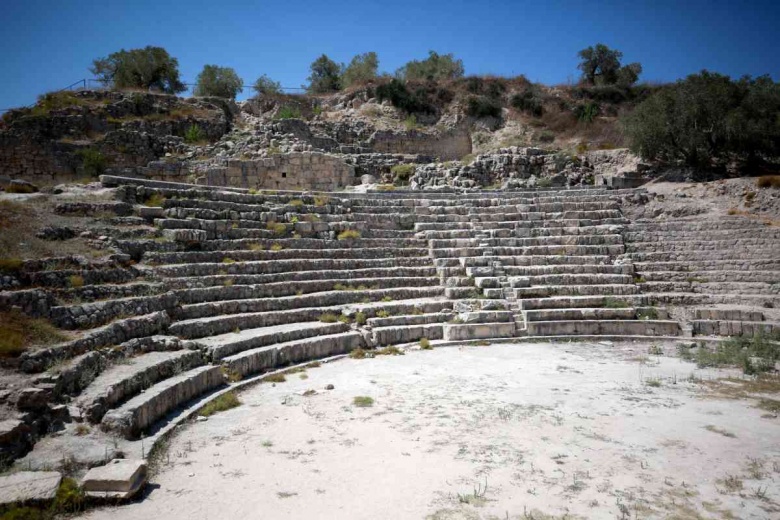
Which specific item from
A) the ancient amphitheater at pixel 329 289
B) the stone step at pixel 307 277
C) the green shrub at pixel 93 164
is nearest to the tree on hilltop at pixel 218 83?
the green shrub at pixel 93 164

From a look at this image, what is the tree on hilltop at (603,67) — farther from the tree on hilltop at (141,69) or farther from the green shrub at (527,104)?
the tree on hilltop at (141,69)

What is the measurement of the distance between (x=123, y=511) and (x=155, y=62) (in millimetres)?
33995

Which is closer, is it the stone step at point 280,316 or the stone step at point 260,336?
the stone step at point 260,336

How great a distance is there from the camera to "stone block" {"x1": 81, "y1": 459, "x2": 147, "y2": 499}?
16.1ft

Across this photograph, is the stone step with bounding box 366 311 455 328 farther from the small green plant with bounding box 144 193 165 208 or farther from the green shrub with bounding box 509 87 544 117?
the green shrub with bounding box 509 87 544 117

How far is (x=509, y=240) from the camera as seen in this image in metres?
16.0

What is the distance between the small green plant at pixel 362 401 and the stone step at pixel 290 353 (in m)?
2.13

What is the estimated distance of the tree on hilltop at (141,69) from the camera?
32656 millimetres

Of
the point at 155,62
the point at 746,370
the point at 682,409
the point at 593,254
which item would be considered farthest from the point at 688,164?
the point at 155,62

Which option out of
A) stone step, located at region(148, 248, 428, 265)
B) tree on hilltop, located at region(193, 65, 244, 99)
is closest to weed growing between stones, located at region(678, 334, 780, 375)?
stone step, located at region(148, 248, 428, 265)

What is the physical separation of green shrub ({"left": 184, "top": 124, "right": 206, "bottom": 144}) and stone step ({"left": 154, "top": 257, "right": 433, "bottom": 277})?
52.0 feet

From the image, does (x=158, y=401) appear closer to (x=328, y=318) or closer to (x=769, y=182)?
(x=328, y=318)

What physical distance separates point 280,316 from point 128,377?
460 centimetres

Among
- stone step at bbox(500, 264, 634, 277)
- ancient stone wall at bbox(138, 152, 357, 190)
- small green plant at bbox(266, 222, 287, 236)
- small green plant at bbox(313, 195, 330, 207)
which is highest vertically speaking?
ancient stone wall at bbox(138, 152, 357, 190)
